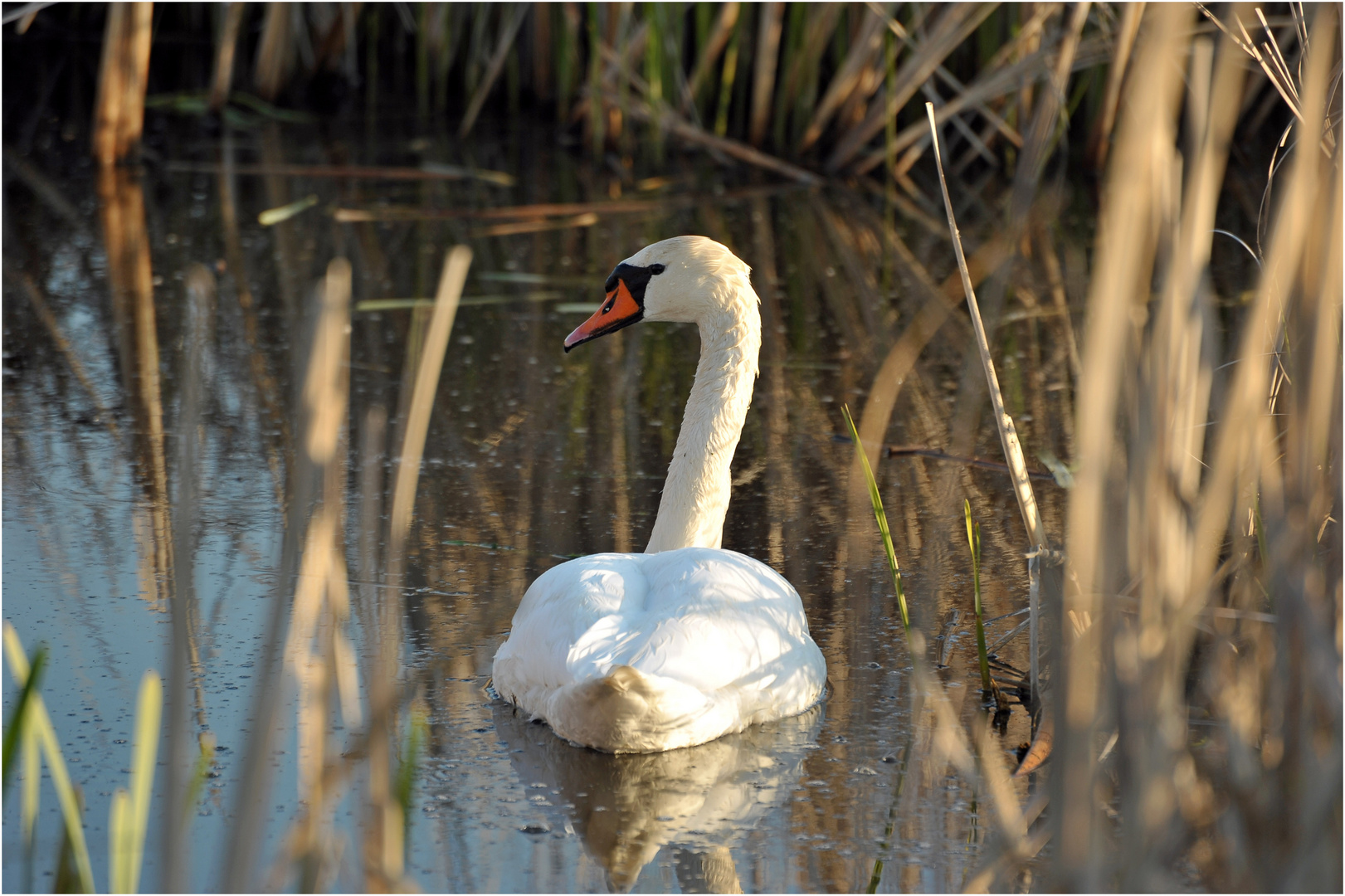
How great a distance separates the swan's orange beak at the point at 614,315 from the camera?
4.18 meters

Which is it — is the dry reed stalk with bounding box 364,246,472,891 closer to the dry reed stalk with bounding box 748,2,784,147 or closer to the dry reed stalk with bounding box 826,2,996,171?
the dry reed stalk with bounding box 826,2,996,171

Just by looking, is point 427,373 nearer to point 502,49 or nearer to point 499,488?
point 499,488

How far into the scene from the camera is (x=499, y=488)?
4797mm

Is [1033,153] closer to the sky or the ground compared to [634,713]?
closer to the sky

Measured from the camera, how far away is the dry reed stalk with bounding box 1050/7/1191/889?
1.68 meters

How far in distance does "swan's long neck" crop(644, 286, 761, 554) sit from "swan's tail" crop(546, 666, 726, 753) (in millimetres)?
770

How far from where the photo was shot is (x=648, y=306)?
415 centimetres

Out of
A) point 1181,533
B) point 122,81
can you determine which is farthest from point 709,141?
point 1181,533

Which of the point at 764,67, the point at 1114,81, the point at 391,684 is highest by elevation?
the point at 764,67

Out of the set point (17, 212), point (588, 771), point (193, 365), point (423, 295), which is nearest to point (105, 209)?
point (17, 212)

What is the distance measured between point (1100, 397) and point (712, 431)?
84.8 inches

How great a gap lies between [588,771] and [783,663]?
0.48m

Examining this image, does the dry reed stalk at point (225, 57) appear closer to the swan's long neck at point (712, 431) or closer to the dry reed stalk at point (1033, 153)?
the dry reed stalk at point (1033, 153)

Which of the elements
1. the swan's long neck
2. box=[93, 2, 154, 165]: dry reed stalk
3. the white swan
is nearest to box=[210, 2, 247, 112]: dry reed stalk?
box=[93, 2, 154, 165]: dry reed stalk
